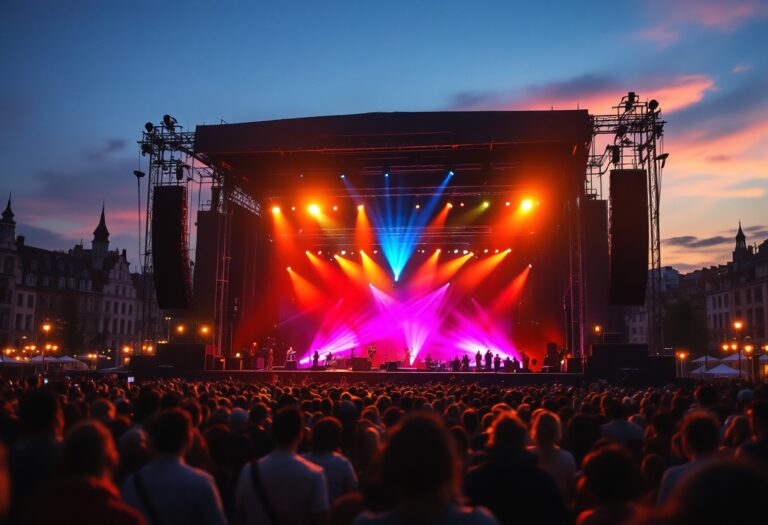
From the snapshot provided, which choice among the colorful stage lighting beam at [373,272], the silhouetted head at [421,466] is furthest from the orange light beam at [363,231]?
the silhouetted head at [421,466]

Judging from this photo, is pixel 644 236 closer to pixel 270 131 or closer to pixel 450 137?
pixel 450 137

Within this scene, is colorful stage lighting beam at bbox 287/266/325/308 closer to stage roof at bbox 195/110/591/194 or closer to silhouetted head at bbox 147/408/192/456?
stage roof at bbox 195/110/591/194

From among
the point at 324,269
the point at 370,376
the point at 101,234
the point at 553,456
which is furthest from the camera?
the point at 101,234

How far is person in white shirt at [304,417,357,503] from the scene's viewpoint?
4473 mm

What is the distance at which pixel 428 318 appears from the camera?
39.2 meters

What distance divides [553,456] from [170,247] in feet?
73.5

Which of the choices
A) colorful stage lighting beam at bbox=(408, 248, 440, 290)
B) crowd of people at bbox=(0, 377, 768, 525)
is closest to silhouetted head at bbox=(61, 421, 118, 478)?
crowd of people at bbox=(0, 377, 768, 525)

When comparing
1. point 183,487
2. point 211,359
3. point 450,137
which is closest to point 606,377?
point 450,137

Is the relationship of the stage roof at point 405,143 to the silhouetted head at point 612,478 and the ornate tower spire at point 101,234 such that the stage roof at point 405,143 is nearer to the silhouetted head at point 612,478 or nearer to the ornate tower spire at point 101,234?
the silhouetted head at point 612,478

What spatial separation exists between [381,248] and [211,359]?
13450 millimetres

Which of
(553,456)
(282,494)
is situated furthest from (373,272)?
(282,494)

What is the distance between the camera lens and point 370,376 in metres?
28.0

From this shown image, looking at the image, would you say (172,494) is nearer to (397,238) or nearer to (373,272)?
(397,238)

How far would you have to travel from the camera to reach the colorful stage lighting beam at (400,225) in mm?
32781
